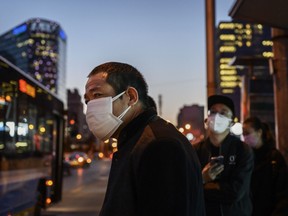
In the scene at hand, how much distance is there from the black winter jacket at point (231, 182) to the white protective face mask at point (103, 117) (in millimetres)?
1391

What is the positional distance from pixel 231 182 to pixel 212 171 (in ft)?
0.64

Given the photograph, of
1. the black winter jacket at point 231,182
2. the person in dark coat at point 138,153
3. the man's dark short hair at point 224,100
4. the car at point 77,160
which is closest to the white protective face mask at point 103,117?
the person in dark coat at point 138,153

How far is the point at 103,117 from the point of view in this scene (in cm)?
222

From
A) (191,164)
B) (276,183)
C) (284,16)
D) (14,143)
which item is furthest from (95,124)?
(14,143)

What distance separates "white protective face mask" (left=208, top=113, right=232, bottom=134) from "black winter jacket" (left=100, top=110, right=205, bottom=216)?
178 centimetres

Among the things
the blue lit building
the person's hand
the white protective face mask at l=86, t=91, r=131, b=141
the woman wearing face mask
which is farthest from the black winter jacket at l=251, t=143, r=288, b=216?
the blue lit building

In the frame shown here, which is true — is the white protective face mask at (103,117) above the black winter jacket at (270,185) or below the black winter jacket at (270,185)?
above

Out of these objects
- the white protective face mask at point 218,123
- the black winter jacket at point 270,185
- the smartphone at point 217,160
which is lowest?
the black winter jacket at point 270,185

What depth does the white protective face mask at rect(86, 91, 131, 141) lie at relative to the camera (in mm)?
2188

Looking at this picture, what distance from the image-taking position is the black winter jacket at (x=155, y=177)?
1782mm

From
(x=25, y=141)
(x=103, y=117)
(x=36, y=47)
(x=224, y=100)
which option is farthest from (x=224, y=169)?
(x=36, y=47)

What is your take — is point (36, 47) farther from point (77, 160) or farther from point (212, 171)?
point (212, 171)

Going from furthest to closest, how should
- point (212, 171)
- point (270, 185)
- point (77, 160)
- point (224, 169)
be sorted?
point (77, 160), point (270, 185), point (224, 169), point (212, 171)

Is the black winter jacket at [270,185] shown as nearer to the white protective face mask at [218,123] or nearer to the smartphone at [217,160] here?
the white protective face mask at [218,123]
